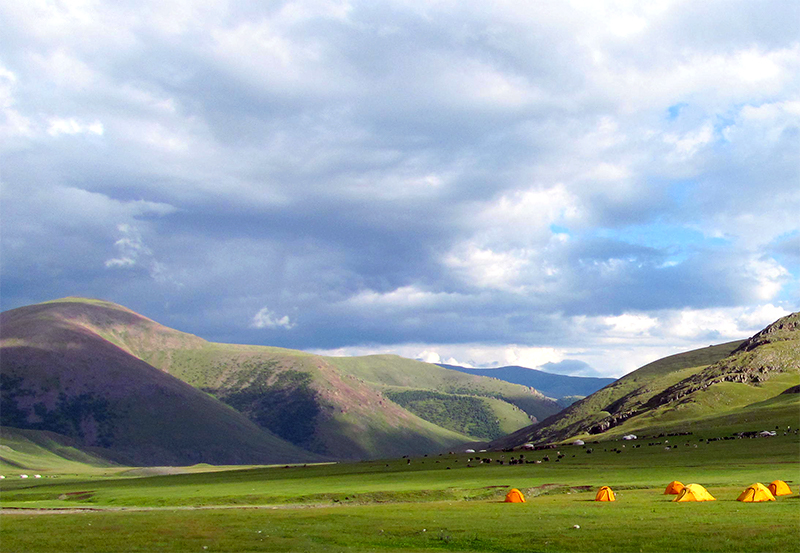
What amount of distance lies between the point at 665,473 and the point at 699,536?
5834 centimetres

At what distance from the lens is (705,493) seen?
57.0 m

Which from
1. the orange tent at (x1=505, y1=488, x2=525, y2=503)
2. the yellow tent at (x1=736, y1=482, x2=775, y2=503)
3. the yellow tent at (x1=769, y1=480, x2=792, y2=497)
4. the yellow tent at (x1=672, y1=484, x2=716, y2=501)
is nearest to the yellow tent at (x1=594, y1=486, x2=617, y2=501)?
the yellow tent at (x1=672, y1=484, x2=716, y2=501)

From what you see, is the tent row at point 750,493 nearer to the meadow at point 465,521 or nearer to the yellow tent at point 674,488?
the yellow tent at point 674,488

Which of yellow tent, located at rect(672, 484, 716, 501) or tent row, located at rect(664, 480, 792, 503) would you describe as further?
yellow tent, located at rect(672, 484, 716, 501)

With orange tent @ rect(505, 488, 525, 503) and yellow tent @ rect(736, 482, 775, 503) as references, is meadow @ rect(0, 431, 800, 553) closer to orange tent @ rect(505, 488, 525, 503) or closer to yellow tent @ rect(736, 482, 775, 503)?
yellow tent @ rect(736, 482, 775, 503)

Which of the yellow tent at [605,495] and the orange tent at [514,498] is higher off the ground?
the yellow tent at [605,495]

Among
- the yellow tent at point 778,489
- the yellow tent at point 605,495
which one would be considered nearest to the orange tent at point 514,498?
the yellow tent at point 605,495

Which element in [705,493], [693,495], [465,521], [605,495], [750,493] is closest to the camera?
[465,521]

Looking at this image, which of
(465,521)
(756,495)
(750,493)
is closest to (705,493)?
(750,493)

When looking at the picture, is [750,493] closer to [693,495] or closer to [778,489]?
[693,495]

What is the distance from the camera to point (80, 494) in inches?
4124

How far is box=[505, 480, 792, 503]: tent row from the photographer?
175 feet

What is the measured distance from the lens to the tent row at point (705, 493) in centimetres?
5344

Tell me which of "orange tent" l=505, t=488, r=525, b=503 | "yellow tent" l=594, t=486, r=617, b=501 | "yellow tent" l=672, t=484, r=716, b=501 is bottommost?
"orange tent" l=505, t=488, r=525, b=503
